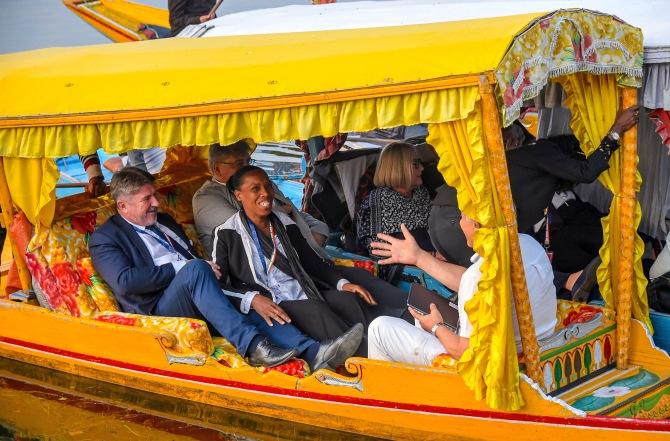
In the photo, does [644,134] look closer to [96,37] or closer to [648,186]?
[648,186]

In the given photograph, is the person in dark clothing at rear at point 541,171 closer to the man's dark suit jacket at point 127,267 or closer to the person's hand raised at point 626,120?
the person's hand raised at point 626,120

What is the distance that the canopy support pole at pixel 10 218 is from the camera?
6336 millimetres

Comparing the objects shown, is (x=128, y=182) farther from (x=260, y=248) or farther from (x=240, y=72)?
(x=240, y=72)

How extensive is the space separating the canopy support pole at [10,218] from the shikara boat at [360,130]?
1 centimetres

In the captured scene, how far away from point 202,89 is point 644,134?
335cm

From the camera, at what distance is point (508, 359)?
4688mm

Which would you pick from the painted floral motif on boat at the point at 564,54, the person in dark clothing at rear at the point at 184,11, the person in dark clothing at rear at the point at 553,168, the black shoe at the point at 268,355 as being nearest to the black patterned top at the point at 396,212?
the person in dark clothing at rear at the point at 553,168

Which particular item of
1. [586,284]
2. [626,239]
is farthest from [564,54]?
[586,284]

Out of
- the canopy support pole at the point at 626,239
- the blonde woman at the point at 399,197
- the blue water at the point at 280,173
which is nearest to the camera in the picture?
the canopy support pole at the point at 626,239

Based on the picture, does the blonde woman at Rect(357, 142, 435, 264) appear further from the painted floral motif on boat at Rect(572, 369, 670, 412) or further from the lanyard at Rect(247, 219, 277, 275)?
the painted floral motif on boat at Rect(572, 369, 670, 412)

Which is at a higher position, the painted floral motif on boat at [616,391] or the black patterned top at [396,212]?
the black patterned top at [396,212]

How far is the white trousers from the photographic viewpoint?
17.1 feet

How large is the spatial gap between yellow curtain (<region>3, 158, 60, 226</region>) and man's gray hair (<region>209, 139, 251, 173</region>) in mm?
1187

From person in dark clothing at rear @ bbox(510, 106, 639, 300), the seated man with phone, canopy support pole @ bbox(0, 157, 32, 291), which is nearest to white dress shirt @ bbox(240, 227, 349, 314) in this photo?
the seated man with phone
